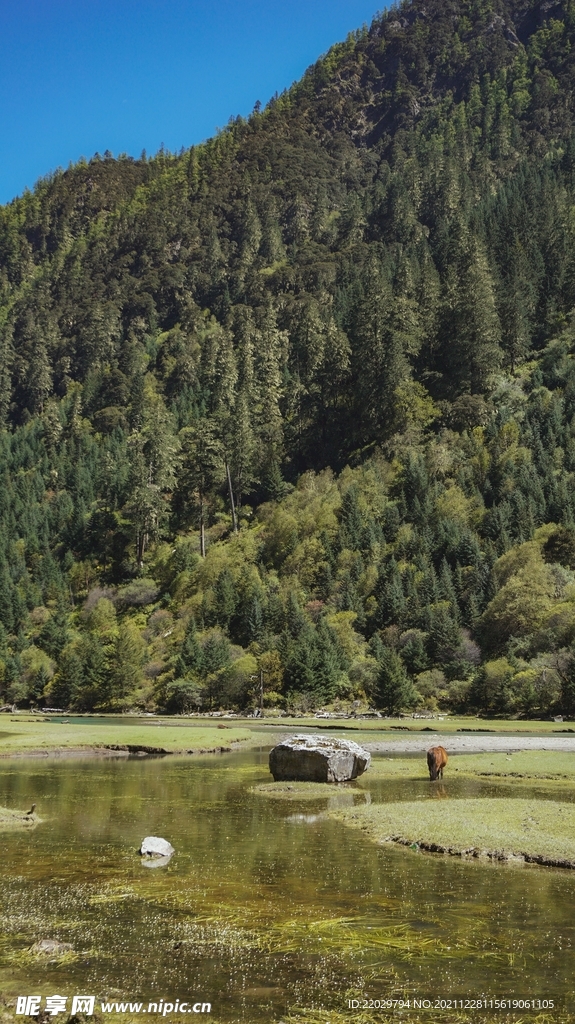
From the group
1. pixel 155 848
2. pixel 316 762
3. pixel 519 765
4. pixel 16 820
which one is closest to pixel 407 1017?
pixel 155 848

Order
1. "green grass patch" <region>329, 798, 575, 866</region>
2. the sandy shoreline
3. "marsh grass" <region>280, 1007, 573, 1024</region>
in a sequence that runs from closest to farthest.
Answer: "marsh grass" <region>280, 1007, 573, 1024</region> → "green grass patch" <region>329, 798, 575, 866</region> → the sandy shoreline

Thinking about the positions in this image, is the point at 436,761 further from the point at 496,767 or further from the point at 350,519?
the point at 350,519

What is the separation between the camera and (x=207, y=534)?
155250mm

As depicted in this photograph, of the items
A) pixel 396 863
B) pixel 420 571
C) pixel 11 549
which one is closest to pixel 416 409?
pixel 420 571

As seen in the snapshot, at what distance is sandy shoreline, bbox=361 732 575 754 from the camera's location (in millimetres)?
52969

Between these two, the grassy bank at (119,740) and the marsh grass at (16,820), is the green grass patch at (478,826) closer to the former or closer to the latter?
the marsh grass at (16,820)

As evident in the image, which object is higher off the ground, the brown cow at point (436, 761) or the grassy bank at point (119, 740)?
the brown cow at point (436, 761)

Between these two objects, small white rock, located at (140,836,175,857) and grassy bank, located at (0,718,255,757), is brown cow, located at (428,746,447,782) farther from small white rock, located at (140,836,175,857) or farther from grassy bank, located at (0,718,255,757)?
grassy bank, located at (0,718,255,757)

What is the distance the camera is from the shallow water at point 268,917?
11984 mm

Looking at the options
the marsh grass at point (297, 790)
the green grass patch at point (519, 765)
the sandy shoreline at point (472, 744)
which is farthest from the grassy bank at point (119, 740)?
the marsh grass at point (297, 790)

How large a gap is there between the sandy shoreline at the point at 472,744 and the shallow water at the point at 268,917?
29091 mm

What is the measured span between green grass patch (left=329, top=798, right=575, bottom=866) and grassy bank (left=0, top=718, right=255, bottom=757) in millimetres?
30687

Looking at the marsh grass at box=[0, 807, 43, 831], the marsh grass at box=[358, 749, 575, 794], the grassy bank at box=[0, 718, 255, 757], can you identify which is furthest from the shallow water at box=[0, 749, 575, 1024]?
the grassy bank at box=[0, 718, 255, 757]

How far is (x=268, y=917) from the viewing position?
602 inches
